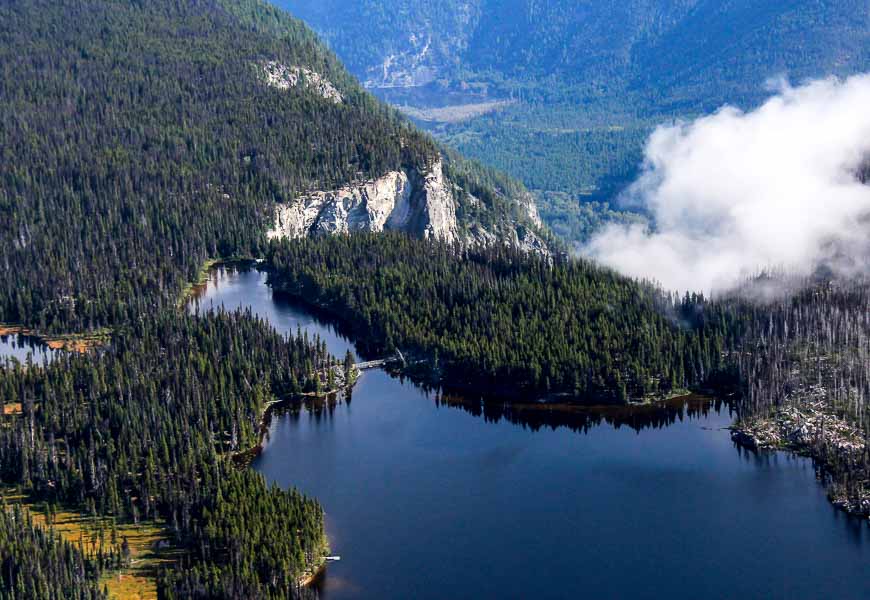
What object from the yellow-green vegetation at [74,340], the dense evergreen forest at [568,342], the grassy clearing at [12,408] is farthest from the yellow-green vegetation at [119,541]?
the dense evergreen forest at [568,342]

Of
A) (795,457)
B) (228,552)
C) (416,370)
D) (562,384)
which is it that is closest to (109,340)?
(416,370)

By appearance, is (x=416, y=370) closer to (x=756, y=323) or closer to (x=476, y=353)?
(x=476, y=353)

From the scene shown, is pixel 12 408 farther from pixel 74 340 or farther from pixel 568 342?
pixel 568 342

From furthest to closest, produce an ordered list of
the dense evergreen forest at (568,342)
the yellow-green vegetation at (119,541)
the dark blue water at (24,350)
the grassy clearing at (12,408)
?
1. the dark blue water at (24,350)
2. the dense evergreen forest at (568,342)
3. the grassy clearing at (12,408)
4. the yellow-green vegetation at (119,541)

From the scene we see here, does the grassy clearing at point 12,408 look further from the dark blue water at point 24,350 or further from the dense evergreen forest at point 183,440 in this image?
the dark blue water at point 24,350

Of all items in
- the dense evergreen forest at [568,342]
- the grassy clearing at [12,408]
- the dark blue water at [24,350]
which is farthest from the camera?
→ the dark blue water at [24,350]
